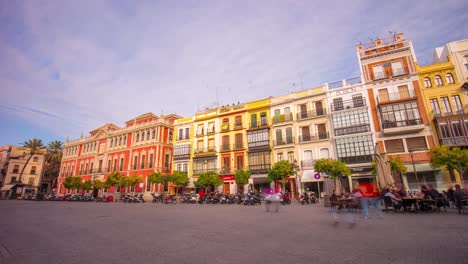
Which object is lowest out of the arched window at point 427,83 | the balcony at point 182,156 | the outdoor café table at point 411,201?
the outdoor café table at point 411,201

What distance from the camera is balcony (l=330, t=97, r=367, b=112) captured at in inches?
1147

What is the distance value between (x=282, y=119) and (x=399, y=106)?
543 inches

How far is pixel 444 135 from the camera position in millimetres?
24062

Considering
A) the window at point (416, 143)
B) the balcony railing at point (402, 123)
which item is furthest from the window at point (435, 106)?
the window at point (416, 143)

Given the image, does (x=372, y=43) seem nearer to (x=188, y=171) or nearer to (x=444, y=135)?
(x=444, y=135)

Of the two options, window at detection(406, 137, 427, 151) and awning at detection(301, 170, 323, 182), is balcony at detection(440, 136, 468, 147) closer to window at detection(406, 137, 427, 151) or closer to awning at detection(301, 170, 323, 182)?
window at detection(406, 137, 427, 151)

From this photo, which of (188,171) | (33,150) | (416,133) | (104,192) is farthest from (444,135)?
(33,150)

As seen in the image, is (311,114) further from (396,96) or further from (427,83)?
(427,83)

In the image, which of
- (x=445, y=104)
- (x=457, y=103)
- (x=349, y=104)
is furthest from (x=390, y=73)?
(x=457, y=103)

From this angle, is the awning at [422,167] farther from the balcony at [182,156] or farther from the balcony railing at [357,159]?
the balcony at [182,156]

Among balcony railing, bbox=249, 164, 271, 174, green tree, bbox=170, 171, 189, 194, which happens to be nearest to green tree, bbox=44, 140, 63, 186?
green tree, bbox=170, 171, 189, 194

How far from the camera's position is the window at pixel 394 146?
2625 centimetres

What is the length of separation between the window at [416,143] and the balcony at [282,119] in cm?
1352

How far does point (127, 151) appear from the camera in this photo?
46.2 meters
